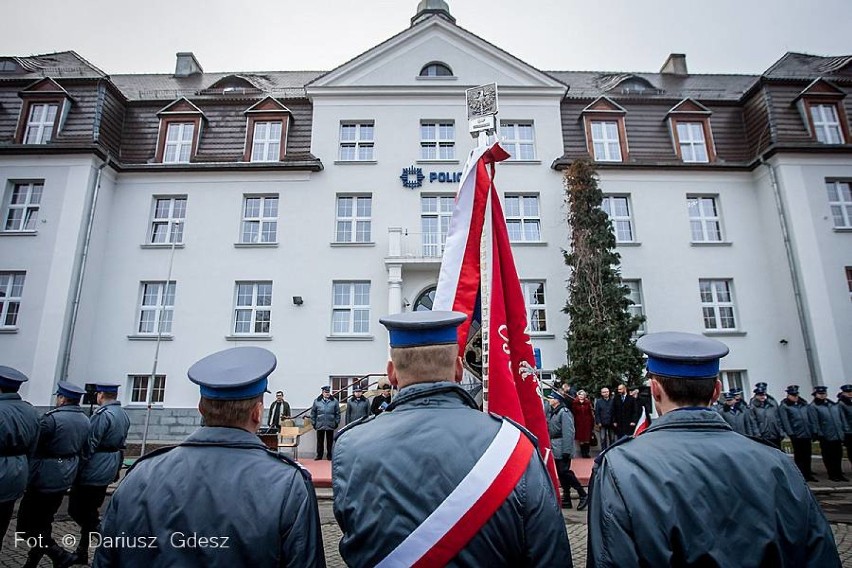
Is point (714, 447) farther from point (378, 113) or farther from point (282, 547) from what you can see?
point (378, 113)

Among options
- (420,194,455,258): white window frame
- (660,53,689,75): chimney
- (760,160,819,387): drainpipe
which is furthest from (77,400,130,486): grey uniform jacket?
(660,53,689,75): chimney

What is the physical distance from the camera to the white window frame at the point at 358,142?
1884cm

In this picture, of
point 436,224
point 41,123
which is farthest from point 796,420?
point 41,123

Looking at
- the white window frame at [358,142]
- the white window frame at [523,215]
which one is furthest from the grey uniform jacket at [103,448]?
the white window frame at [523,215]

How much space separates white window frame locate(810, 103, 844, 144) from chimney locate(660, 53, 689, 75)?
9.10 meters

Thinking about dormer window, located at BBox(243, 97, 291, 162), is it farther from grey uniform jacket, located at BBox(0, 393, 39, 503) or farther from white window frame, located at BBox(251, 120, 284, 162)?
grey uniform jacket, located at BBox(0, 393, 39, 503)

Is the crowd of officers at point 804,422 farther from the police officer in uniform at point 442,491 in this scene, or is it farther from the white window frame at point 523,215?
the police officer in uniform at point 442,491

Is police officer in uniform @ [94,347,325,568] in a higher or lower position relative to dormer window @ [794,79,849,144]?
lower

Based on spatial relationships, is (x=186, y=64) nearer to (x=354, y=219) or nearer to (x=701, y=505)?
(x=354, y=219)

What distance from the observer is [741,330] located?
1709cm

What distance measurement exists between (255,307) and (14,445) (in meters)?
12.8

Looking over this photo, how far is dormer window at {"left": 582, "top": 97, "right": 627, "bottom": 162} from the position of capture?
19141mm

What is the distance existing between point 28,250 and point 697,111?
25690 millimetres

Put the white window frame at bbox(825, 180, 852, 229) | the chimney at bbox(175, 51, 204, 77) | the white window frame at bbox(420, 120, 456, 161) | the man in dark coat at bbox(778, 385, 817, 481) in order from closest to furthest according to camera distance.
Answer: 1. the man in dark coat at bbox(778, 385, 817, 481)
2. the white window frame at bbox(825, 180, 852, 229)
3. the white window frame at bbox(420, 120, 456, 161)
4. the chimney at bbox(175, 51, 204, 77)
